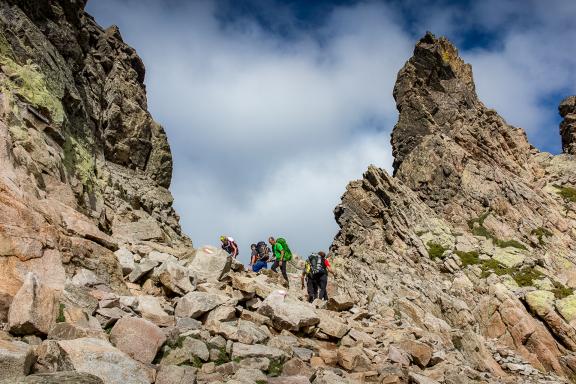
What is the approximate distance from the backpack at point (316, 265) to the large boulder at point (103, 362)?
51.5 feet

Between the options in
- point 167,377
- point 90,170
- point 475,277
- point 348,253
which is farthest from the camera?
point 348,253

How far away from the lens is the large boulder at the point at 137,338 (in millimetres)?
10677

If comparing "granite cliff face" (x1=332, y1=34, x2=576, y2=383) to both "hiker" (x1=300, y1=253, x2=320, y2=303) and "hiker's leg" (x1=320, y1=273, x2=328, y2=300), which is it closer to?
"hiker's leg" (x1=320, y1=273, x2=328, y2=300)

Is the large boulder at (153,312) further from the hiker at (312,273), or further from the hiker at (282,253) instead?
the hiker at (282,253)

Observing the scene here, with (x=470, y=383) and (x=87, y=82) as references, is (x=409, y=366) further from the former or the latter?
(x=87, y=82)

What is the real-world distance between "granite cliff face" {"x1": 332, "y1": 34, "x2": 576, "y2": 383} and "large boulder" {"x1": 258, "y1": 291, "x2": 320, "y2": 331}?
14.4 feet

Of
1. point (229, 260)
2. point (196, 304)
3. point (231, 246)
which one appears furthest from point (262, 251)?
point (196, 304)

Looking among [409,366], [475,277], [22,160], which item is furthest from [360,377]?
[475,277]

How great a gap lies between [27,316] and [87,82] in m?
30.0

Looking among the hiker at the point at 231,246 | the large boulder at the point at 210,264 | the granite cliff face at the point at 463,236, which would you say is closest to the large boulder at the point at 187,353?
the large boulder at the point at 210,264

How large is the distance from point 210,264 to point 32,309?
35.4 ft

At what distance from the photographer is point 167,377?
990cm

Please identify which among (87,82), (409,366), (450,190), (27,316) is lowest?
(27,316)

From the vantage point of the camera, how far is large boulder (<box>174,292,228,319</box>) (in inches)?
572
